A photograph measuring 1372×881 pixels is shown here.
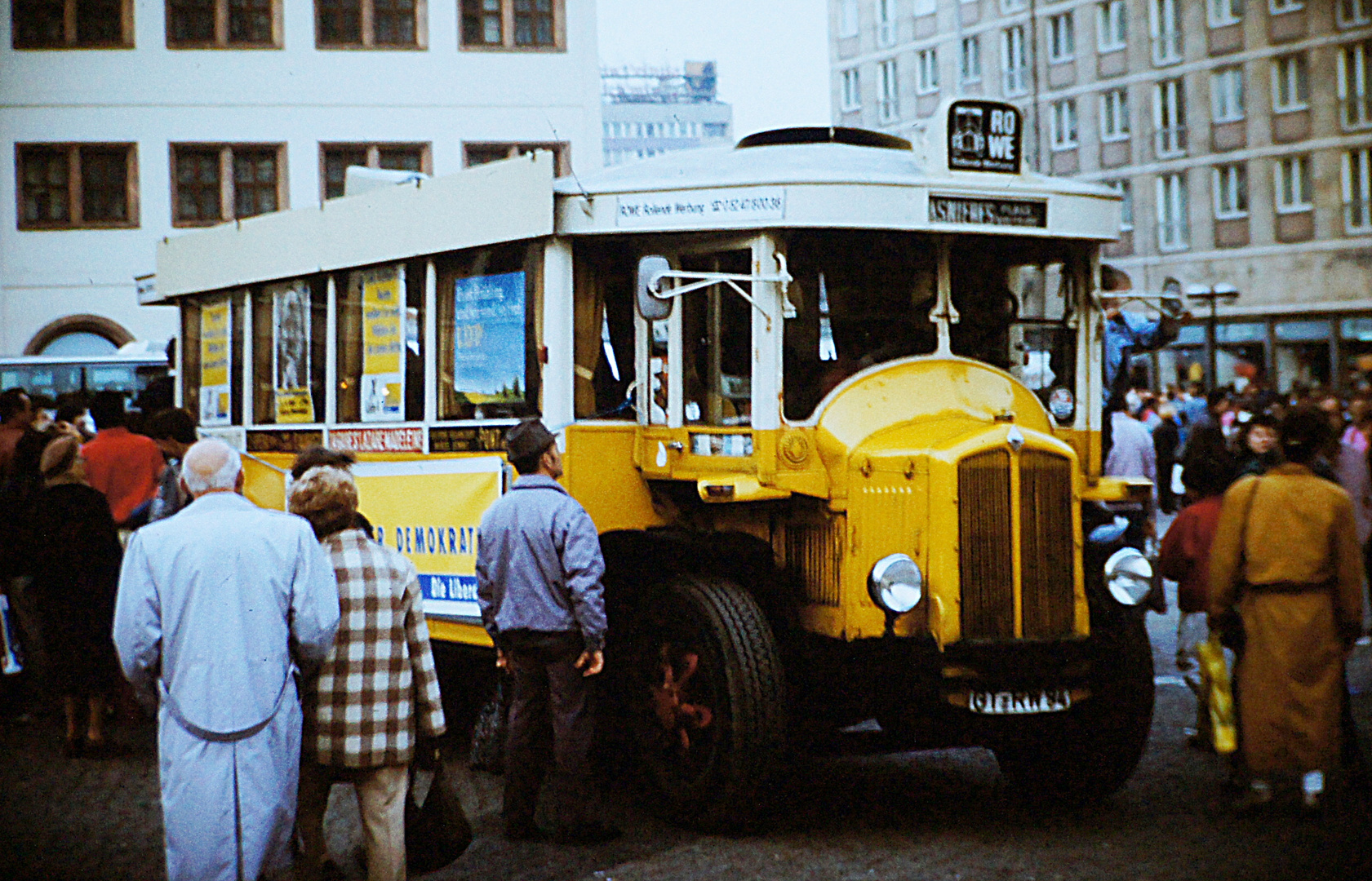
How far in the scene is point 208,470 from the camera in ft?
16.6

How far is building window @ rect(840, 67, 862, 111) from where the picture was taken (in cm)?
5647

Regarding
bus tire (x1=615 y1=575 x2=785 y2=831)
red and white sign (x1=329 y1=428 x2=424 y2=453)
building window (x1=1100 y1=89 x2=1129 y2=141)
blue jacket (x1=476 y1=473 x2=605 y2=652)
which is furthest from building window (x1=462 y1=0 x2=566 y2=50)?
blue jacket (x1=476 y1=473 x2=605 y2=652)

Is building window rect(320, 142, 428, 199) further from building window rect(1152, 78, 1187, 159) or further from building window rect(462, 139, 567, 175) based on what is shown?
building window rect(1152, 78, 1187, 159)

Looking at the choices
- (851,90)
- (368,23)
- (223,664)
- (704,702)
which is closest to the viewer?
(223,664)

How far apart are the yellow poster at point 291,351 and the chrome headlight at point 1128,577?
516 cm

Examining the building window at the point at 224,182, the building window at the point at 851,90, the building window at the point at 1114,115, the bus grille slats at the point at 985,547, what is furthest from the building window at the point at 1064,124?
the bus grille slats at the point at 985,547

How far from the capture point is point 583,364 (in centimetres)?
814

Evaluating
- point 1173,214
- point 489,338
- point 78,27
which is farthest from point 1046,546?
point 1173,214

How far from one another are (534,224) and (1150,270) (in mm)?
37872

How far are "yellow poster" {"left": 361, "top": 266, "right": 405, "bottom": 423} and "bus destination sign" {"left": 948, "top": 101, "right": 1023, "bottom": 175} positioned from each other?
325cm

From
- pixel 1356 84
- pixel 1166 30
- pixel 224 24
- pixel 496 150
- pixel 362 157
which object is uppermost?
pixel 1166 30

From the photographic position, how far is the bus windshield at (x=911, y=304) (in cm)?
744

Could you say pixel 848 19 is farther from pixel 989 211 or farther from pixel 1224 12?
pixel 989 211

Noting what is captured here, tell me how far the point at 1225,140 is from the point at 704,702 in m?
Result: 39.3
